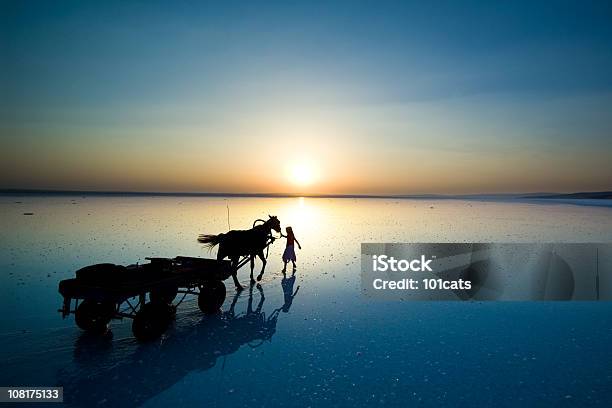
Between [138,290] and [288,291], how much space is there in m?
5.78

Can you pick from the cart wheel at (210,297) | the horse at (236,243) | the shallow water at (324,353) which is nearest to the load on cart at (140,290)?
the cart wheel at (210,297)

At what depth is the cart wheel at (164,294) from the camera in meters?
9.54

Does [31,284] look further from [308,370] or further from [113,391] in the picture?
[308,370]

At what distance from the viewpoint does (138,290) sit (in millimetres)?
8023

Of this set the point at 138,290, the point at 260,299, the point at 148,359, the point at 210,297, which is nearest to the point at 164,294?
the point at 210,297

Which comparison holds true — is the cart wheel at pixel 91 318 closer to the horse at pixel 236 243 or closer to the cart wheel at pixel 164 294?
the cart wheel at pixel 164 294

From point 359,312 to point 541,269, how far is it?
10.2m

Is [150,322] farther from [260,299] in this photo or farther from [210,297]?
[260,299]

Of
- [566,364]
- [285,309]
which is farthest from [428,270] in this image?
[566,364]

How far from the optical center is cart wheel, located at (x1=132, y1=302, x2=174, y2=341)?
8.09 m

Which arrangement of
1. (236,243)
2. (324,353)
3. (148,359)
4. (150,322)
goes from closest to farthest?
(148,359)
(324,353)
(150,322)
(236,243)

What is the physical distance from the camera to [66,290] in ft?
25.5

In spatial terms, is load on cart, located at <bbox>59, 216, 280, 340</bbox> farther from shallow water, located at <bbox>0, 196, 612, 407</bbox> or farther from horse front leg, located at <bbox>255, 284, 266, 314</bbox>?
horse front leg, located at <bbox>255, 284, 266, 314</bbox>

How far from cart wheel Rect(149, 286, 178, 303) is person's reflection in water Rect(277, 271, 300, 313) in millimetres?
3039
